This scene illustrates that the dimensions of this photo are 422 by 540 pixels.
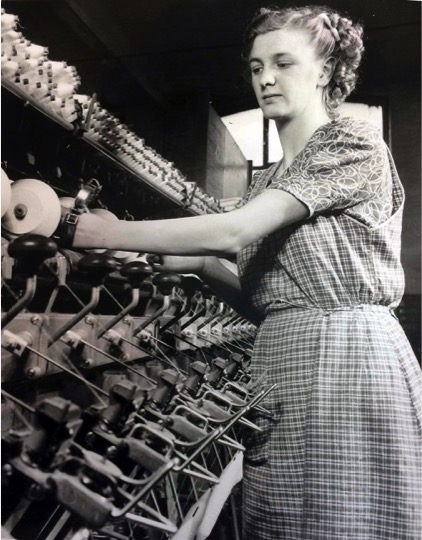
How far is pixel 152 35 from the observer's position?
8.04 feet

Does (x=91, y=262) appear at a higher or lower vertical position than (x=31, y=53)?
lower

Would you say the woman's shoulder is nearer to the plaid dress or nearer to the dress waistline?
the plaid dress

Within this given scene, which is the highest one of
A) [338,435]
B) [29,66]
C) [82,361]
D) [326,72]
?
[326,72]

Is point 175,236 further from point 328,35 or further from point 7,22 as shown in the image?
point 328,35

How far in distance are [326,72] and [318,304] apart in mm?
616

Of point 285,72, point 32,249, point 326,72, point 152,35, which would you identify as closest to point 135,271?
point 32,249

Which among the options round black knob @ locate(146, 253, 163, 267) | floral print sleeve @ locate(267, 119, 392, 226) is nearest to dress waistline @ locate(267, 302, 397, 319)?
floral print sleeve @ locate(267, 119, 392, 226)

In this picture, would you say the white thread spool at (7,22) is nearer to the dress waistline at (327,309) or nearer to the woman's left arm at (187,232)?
the woman's left arm at (187,232)

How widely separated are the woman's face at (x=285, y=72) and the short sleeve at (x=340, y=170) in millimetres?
141

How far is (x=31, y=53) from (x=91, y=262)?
0.56m

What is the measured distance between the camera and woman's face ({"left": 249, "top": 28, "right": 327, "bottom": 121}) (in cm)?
135

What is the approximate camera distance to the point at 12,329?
1025 millimetres

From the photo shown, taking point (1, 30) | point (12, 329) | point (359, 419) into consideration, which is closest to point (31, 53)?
point (1, 30)

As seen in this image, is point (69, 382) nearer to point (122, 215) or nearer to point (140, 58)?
point (122, 215)
